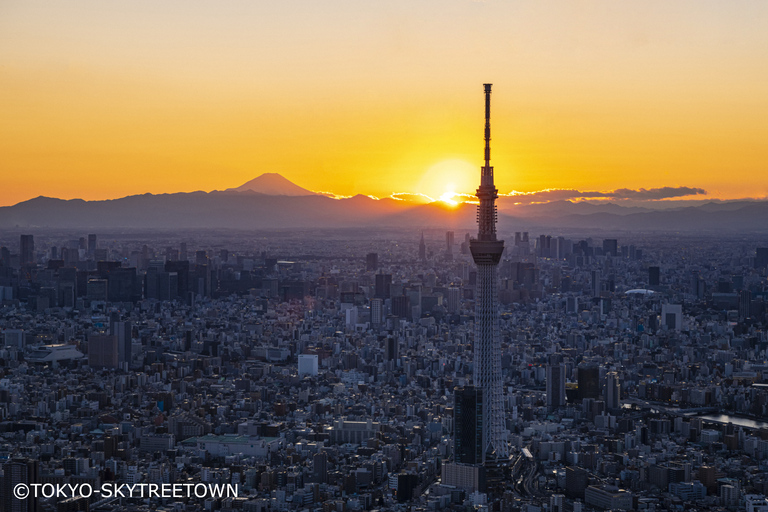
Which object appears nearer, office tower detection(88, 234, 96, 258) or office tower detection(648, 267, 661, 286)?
office tower detection(648, 267, 661, 286)

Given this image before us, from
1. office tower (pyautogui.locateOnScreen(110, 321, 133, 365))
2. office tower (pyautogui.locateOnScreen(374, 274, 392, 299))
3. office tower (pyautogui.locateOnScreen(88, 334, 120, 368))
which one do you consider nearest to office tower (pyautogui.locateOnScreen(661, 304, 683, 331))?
office tower (pyautogui.locateOnScreen(374, 274, 392, 299))

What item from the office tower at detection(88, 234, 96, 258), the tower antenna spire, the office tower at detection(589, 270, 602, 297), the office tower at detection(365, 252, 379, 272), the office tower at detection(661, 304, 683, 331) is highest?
the tower antenna spire

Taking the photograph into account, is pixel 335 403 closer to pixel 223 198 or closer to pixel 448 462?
pixel 448 462

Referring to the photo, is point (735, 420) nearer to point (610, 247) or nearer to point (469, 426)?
point (469, 426)

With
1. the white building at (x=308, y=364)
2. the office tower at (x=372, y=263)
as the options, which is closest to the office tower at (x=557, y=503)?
the white building at (x=308, y=364)

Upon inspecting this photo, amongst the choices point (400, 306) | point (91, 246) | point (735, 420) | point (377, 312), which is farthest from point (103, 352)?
point (91, 246)

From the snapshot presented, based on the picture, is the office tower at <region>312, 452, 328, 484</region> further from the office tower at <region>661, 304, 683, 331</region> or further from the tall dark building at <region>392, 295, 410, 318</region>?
the office tower at <region>661, 304, 683, 331</region>

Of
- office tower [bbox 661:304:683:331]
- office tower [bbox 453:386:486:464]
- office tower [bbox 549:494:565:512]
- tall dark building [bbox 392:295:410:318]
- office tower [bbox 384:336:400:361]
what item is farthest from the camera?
tall dark building [bbox 392:295:410:318]
